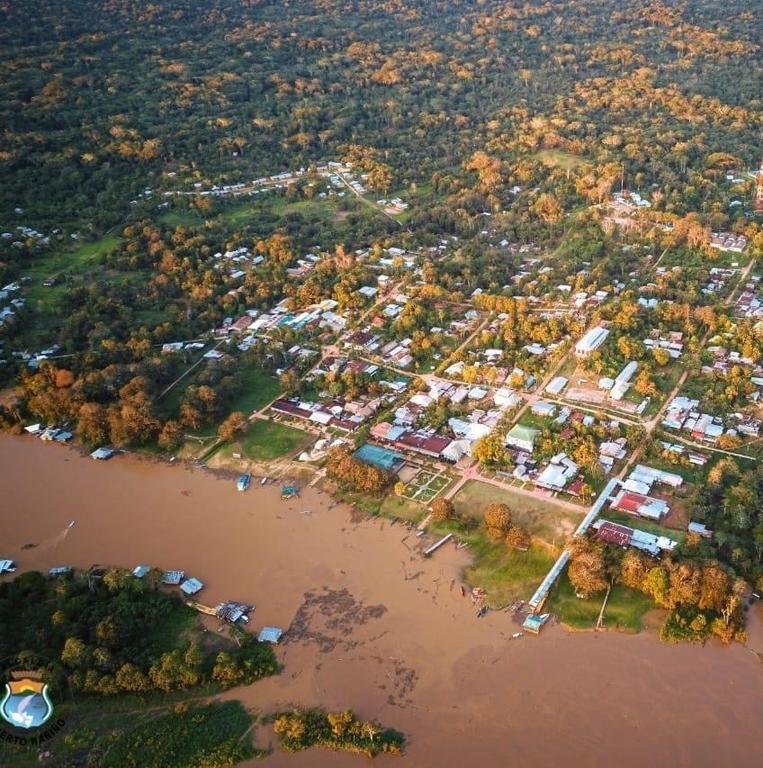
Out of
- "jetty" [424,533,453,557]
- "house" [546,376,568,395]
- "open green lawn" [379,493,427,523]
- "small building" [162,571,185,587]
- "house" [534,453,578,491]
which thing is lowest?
"small building" [162,571,185,587]

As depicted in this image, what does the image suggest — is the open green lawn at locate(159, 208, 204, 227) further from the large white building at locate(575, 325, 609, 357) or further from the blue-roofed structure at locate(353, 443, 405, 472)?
the large white building at locate(575, 325, 609, 357)

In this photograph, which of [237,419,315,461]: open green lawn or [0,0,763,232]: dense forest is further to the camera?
[0,0,763,232]: dense forest

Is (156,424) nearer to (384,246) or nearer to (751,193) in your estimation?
(384,246)

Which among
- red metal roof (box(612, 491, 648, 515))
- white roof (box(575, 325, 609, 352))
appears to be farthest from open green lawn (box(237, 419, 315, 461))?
white roof (box(575, 325, 609, 352))

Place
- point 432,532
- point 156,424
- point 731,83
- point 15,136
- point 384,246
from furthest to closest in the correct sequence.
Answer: point 731,83, point 15,136, point 384,246, point 156,424, point 432,532

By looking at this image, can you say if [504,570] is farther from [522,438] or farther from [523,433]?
[523,433]

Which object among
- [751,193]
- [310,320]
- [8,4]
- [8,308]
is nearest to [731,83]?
[751,193]
